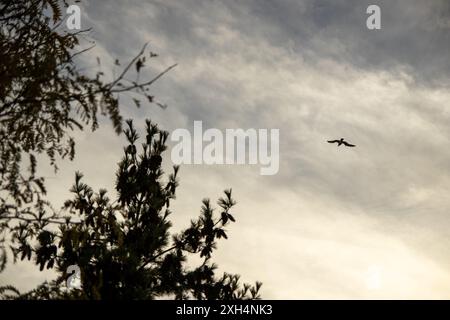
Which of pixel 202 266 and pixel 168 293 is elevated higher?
pixel 202 266

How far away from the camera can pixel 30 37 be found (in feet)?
12.8

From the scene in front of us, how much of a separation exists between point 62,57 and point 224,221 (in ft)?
20.0
